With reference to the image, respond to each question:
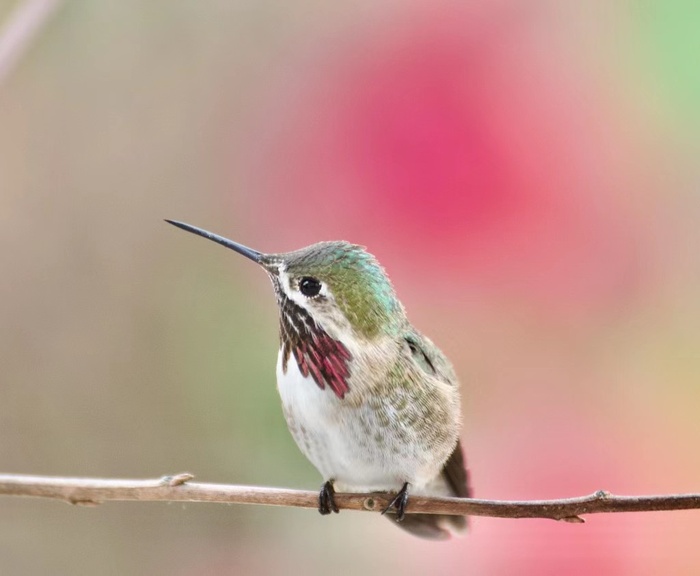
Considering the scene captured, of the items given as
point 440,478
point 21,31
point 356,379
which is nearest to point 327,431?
point 356,379

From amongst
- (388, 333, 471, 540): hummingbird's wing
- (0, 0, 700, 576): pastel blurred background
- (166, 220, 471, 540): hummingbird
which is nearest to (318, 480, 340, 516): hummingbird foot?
(166, 220, 471, 540): hummingbird

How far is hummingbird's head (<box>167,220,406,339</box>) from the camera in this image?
2.07ft

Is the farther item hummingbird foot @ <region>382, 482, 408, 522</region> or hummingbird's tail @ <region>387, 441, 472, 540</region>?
hummingbird's tail @ <region>387, 441, 472, 540</region>

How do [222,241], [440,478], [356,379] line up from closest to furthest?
[222,241] < [356,379] < [440,478]

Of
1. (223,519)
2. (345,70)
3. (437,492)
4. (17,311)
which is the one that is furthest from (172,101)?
(437,492)

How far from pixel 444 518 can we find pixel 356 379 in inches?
9.9

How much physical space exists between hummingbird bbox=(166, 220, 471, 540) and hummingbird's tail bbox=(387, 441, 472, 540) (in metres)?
0.08

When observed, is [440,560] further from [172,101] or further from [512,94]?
[172,101]

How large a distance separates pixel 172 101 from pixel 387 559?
82cm

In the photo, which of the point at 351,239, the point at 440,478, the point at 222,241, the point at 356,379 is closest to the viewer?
the point at 222,241

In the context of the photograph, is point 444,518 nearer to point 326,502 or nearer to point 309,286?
point 326,502

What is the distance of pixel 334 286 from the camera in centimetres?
65

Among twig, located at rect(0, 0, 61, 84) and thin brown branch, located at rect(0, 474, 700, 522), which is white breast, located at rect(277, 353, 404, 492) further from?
twig, located at rect(0, 0, 61, 84)

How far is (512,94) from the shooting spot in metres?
1.23
